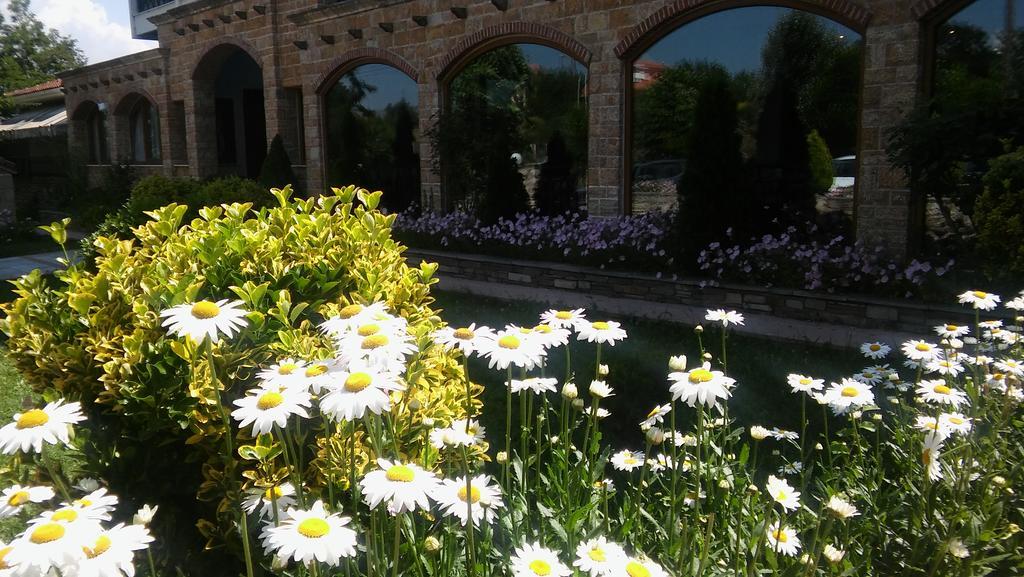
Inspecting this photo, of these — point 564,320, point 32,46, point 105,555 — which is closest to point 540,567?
point 105,555

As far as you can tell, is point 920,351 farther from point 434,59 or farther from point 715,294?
point 434,59

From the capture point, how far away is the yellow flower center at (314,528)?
1.35 meters

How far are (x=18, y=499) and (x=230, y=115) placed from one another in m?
17.3

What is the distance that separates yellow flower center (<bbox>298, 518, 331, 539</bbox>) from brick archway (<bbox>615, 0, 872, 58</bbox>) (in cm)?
738

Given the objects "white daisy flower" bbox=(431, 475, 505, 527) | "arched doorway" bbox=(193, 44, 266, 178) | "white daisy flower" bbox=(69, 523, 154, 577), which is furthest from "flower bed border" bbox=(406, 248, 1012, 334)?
"arched doorway" bbox=(193, 44, 266, 178)

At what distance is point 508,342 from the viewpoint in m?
1.89

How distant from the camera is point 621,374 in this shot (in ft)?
18.4

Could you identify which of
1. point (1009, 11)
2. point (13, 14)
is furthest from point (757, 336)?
point (13, 14)

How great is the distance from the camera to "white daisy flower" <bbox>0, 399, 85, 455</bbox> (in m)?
1.49

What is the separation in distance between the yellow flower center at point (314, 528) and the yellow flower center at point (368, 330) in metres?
0.48

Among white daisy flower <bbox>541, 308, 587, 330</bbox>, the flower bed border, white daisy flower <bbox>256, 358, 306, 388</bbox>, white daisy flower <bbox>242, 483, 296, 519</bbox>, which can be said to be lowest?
the flower bed border

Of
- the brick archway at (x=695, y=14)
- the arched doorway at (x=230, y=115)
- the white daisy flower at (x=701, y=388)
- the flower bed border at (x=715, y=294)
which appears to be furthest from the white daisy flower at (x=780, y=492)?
the arched doorway at (x=230, y=115)

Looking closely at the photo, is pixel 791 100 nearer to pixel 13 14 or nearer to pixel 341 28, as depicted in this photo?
pixel 341 28

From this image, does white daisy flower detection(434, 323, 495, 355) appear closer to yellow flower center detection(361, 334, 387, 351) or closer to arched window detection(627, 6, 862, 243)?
yellow flower center detection(361, 334, 387, 351)
